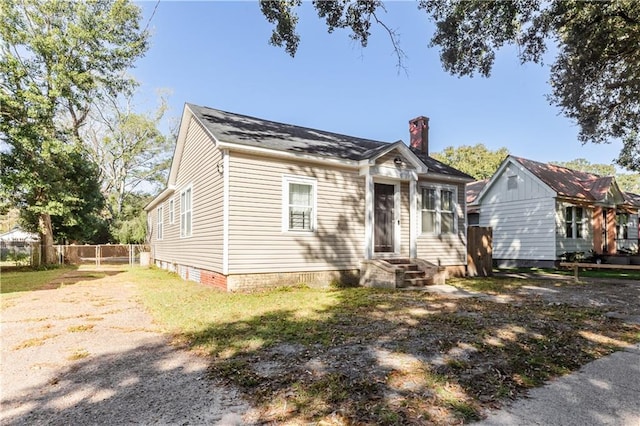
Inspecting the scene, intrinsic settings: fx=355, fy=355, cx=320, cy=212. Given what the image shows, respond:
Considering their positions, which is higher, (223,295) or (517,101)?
Answer: (517,101)

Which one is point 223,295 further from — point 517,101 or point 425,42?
point 517,101

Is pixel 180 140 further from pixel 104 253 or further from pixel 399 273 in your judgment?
pixel 104 253

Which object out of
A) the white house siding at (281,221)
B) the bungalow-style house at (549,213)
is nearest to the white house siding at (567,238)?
the bungalow-style house at (549,213)

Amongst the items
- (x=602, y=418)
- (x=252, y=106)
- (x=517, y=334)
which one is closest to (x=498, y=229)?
(x=517, y=334)

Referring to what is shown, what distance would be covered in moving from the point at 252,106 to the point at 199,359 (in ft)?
95.8

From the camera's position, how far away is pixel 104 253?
23.8 metres

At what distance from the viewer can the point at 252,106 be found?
3072cm

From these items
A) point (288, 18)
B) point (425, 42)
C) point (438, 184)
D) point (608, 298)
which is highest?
point (425, 42)

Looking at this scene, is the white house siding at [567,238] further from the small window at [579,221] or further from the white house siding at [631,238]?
the white house siding at [631,238]

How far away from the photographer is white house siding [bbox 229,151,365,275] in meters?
8.72

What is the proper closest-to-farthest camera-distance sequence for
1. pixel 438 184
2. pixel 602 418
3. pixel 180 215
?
pixel 602 418
pixel 438 184
pixel 180 215

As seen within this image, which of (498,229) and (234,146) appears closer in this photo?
(234,146)

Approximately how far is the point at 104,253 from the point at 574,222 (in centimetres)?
2739

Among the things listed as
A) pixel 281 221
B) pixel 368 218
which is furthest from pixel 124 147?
Answer: pixel 368 218
